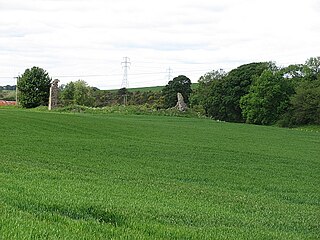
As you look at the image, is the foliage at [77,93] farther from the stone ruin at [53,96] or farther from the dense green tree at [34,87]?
the stone ruin at [53,96]

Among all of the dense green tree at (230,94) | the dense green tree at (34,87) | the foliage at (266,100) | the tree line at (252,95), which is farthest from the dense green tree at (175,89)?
the dense green tree at (34,87)

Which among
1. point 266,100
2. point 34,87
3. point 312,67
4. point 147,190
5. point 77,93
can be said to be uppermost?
point 312,67

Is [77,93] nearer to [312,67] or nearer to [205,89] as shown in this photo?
[205,89]

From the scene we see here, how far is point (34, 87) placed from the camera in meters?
70.2

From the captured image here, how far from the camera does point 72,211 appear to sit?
26.2 feet

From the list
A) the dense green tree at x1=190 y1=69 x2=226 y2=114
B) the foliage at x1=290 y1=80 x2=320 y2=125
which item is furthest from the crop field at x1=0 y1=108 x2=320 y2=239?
the dense green tree at x1=190 y1=69 x2=226 y2=114

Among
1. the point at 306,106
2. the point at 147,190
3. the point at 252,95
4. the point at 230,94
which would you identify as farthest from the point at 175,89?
the point at 147,190

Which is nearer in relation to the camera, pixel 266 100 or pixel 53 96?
pixel 53 96

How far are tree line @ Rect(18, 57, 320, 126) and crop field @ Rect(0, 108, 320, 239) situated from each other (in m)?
51.7

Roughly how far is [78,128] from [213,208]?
73.3 feet

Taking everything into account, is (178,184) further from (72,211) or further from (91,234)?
(91,234)

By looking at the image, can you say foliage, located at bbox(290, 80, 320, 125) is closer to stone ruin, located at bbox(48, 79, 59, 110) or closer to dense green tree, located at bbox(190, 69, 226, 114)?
dense green tree, located at bbox(190, 69, 226, 114)

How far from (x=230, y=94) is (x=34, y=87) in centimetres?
3750

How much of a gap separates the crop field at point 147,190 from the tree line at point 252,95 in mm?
51729
